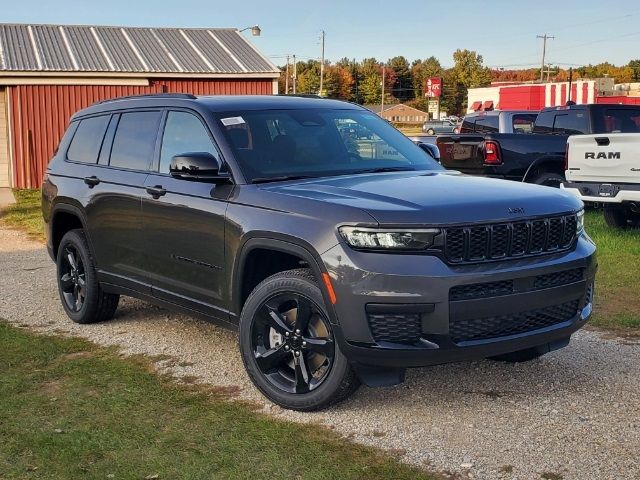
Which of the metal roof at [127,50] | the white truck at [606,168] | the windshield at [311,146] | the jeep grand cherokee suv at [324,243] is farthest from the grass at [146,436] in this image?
the metal roof at [127,50]

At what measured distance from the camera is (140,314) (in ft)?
24.6

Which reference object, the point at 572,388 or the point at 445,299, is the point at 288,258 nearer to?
the point at 445,299

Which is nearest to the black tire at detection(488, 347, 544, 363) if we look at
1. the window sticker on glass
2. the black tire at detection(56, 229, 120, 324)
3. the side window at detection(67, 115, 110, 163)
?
the window sticker on glass

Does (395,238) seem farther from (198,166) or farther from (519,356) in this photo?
(519,356)

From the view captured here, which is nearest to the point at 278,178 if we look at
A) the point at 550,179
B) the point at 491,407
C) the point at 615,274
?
the point at 491,407

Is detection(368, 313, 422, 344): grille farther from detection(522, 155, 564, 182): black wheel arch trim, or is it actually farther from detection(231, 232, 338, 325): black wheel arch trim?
detection(522, 155, 564, 182): black wheel arch trim

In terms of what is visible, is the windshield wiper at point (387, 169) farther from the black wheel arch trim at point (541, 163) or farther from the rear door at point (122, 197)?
the black wheel arch trim at point (541, 163)

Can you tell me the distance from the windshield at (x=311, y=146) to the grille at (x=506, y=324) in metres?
1.53

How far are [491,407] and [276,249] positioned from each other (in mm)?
1543

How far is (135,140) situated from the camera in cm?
638

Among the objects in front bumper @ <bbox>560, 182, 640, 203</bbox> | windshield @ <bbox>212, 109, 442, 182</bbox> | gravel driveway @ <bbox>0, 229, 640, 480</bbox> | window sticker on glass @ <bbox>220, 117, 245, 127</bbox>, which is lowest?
gravel driveway @ <bbox>0, 229, 640, 480</bbox>

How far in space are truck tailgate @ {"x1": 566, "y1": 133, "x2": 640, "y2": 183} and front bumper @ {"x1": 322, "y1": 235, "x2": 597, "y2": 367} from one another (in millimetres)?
6297

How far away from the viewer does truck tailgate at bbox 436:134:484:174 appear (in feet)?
45.6

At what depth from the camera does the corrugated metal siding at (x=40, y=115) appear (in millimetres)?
21484
